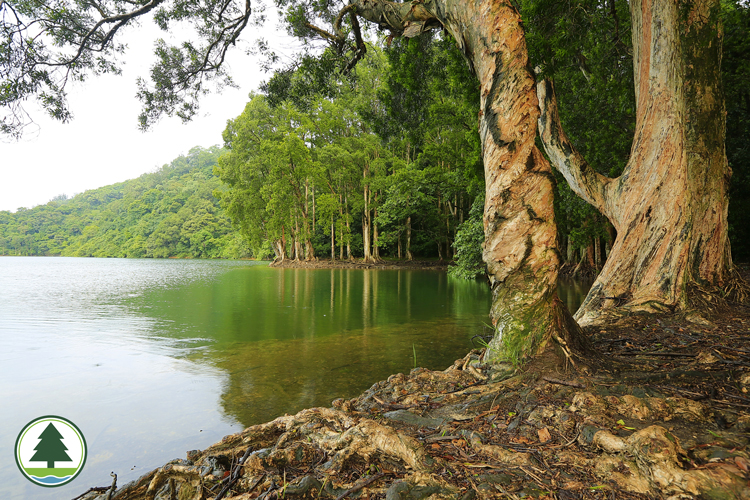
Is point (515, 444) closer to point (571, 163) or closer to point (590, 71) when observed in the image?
point (571, 163)

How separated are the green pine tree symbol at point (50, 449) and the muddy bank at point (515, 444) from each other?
532 millimetres

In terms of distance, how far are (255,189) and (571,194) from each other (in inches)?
1056

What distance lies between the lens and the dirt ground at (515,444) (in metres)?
1.61

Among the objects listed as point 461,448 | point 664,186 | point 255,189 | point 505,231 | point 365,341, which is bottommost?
point 365,341

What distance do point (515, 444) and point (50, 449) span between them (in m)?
2.81

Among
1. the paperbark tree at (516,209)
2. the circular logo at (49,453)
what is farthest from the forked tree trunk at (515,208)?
the circular logo at (49,453)

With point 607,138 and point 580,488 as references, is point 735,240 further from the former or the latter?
point 580,488

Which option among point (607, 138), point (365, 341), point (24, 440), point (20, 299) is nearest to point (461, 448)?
point (24, 440)

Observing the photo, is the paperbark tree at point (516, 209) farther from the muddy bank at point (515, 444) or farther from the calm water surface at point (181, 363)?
the calm water surface at point (181, 363)

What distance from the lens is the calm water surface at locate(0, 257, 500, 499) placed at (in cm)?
313

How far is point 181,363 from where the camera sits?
5148mm

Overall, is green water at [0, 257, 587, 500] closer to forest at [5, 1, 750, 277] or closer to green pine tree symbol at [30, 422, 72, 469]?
green pine tree symbol at [30, 422, 72, 469]

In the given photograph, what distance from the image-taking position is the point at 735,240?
13.8 meters

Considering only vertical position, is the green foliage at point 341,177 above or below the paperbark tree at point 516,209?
above
